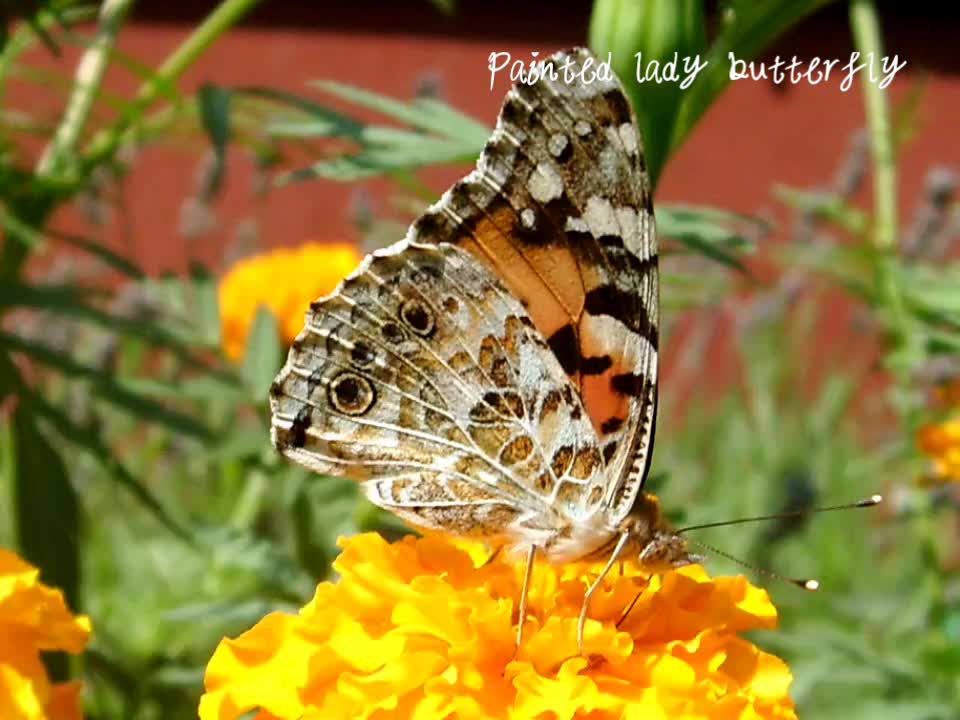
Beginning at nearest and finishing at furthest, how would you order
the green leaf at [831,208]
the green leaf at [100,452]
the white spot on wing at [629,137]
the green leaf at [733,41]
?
the white spot on wing at [629,137] → the green leaf at [733,41] → the green leaf at [100,452] → the green leaf at [831,208]

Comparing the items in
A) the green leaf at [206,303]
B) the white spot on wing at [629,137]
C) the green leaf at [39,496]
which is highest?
the white spot on wing at [629,137]

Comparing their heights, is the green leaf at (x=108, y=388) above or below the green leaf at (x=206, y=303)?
below

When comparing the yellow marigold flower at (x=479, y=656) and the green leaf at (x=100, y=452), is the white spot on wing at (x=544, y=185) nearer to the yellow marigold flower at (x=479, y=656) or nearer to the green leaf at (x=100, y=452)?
the yellow marigold flower at (x=479, y=656)

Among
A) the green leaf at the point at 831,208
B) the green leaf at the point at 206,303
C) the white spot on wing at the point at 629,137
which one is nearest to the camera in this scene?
the white spot on wing at the point at 629,137

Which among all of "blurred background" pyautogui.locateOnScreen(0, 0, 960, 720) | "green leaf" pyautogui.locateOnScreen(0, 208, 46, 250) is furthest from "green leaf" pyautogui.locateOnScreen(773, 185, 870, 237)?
"green leaf" pyautogui.locateOnScreen(0, 208, 46, 250)

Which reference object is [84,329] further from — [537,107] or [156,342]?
[537,107]

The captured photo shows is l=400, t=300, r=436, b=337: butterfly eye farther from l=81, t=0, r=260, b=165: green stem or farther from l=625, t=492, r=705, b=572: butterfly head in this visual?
l=81, t=0, r=260, b=165: green stem

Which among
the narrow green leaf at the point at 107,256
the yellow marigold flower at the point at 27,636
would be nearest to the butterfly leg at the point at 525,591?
the yellow marigold flower at the point at 27,636
